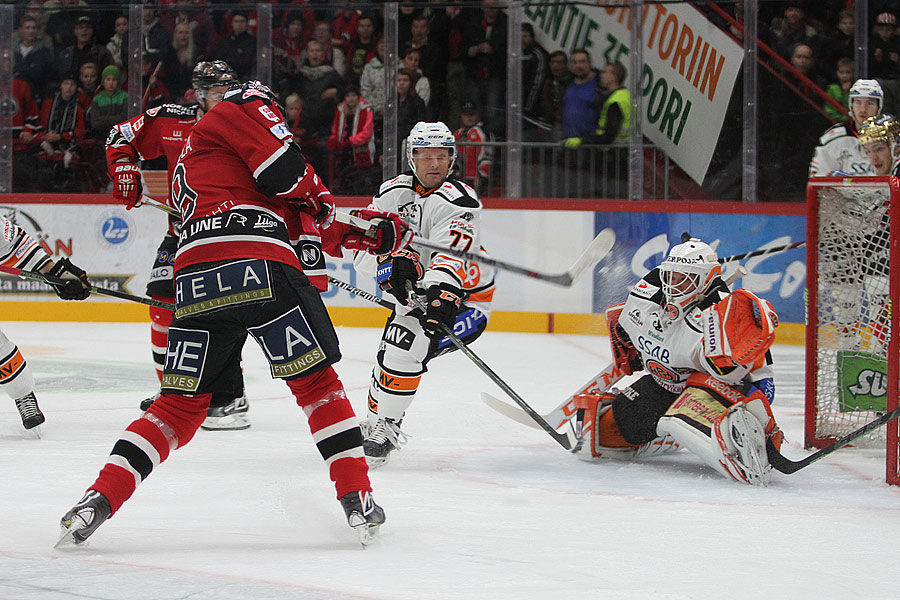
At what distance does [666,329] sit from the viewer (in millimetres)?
3562

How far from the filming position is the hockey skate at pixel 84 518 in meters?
2.42

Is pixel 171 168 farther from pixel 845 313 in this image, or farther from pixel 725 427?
pixel 845 313

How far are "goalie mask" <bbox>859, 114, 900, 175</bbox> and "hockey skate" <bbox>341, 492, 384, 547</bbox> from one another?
2.69m

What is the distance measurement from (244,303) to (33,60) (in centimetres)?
567

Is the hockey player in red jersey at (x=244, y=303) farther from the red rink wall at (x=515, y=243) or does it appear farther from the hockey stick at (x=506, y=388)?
the red rink wall at (x=515, y=243)

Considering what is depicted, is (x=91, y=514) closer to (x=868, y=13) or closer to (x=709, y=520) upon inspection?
(x=709, y=520)

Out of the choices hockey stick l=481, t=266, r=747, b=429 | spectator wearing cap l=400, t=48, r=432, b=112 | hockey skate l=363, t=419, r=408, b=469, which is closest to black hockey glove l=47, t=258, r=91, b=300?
hockey skate l=363, t=419, r=408, b=469

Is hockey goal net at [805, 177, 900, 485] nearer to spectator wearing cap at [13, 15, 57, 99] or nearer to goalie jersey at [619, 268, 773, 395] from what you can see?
goalie jersey at [619, 268, 773, 395]

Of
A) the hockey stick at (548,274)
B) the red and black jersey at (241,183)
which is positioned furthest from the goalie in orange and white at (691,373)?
the red and black jersey at (241,183)

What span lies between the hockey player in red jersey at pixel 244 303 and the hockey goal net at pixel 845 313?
2.01m

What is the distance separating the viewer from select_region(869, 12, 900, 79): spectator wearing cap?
6543 millimetres

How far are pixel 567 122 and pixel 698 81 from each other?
0.81 meters

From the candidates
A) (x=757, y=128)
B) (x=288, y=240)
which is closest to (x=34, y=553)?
(x=288, y=240)

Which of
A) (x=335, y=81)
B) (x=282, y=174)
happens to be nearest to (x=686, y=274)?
(x=282, y=174)
